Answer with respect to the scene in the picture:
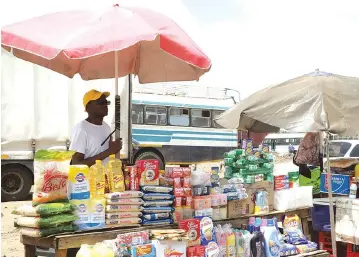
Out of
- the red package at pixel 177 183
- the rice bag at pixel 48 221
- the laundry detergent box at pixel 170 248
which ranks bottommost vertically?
the laundry detergent box at pixel 170 248

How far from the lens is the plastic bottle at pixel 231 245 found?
489 cm

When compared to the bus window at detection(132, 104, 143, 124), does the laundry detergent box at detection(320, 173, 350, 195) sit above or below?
below

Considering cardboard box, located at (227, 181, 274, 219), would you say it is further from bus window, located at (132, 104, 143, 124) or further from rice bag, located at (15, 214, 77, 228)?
bus window, located at (132, 104, 143, 124)

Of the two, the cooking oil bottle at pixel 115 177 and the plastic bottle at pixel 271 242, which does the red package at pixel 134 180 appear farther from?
the plastic bottle at pixel 271 242

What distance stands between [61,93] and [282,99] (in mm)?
7781

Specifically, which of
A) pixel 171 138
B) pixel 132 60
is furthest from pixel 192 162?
pixel 132 60

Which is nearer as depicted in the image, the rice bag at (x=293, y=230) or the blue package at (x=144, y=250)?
the blue package at (x=144, y=250)

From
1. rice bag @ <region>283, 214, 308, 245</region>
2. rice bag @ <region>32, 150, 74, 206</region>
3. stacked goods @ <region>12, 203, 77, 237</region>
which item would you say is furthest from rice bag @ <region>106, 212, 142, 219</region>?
rice bag @ <region>283, 214, 308, 245</region>

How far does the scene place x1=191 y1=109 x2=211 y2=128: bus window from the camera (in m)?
18.0

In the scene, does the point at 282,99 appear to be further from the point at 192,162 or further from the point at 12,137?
the point at 192,162

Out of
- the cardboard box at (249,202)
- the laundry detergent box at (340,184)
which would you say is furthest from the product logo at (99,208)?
the laundry detergent box at (340,184)

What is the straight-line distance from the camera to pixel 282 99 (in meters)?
5.87

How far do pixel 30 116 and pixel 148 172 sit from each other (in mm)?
8464

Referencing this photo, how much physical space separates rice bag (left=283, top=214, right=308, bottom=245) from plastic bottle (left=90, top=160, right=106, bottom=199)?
2.41 metres
